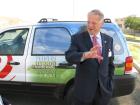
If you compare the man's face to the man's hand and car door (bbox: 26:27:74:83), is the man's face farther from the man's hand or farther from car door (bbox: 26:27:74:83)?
car door (bbox: 26:27:74:83)

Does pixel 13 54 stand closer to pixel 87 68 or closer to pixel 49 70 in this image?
pixel 49 70

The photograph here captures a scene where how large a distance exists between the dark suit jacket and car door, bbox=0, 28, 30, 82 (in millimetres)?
2849

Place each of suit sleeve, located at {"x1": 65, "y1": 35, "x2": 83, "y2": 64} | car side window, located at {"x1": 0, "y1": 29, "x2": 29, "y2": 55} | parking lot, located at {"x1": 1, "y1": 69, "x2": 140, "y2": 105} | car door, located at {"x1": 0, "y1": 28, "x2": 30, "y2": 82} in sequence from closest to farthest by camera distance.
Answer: suit sleeve, located at {"x1": 65, "y1": 35, "x2": 83, "y2": 64}
car door, located at {"x1": 0, "y1": 28, "x2": 30, "y2": 82}
car side window, located at {"x1": 0, "y1": 29, "x2": 29, "y2": 55}
parking lot, located at {"x1": 1, "y1": 69, "x2": 140, "y2": 105}

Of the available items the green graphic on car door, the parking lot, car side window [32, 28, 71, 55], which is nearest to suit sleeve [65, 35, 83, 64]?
the green graphic on car door

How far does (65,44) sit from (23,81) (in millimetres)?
1035

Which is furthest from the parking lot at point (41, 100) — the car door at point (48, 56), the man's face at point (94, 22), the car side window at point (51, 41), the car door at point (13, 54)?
the man's face at point (94, 22)

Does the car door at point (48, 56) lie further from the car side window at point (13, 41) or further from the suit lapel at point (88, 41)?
the suit lapel at point (88, 41)

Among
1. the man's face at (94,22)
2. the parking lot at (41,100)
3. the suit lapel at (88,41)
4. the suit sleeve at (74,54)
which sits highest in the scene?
the man's face at (94,22)

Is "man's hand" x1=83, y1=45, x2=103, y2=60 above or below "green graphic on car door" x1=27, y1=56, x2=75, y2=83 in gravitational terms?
above

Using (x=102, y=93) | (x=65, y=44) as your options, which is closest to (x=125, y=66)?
(x=65, y=44)

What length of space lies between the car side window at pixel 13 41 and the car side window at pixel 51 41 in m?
0.26

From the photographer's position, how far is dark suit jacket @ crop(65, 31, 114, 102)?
452 cm

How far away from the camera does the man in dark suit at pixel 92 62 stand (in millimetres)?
4438

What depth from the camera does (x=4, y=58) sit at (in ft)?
24.6
